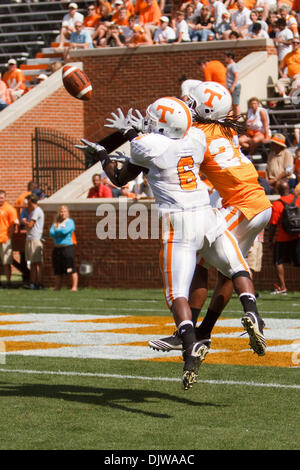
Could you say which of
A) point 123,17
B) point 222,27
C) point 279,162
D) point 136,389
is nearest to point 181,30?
point 222,27

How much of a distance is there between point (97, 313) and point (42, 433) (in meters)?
7.55

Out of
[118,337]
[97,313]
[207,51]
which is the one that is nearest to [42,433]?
[118,337]

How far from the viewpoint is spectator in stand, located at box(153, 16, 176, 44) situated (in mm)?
24047

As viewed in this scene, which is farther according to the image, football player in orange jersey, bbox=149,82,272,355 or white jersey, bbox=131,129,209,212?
football player in orange jersey, bbox=149,82,272,355

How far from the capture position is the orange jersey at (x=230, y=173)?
801cm

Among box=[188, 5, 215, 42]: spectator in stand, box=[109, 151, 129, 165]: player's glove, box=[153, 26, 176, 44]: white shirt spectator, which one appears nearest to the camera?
box=[109, 151, 129, 165]: player's glove

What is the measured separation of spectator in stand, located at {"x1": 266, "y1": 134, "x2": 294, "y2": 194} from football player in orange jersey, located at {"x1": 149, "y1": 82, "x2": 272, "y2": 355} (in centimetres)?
935

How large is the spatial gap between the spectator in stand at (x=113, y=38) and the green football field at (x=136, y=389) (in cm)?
1310

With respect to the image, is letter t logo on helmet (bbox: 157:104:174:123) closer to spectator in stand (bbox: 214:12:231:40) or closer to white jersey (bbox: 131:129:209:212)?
white jersey (bbox: 131:129:209:212)

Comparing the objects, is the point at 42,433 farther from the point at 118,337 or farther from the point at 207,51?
the point at 207,51

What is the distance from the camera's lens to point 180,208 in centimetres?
723

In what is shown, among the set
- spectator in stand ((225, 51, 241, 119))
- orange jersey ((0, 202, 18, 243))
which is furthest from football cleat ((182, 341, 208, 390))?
spectator in stand ((225, 51, 241, 119))

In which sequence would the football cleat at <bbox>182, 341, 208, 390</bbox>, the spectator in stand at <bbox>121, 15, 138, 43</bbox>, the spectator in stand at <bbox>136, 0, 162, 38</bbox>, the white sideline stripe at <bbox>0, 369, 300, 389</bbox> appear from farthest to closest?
the spectator in stand at <bbox>136, 0, 162, 38</bbox> → the spectator in stand at <bbox>121, 15, 138, 43</bbox> → the white sideline stripe at <bbox>0, 369, 300, 389</bbox> → the football cleat at <bbox>182, 341, 208, 390</bbox>

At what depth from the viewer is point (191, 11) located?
2392 centimetres
